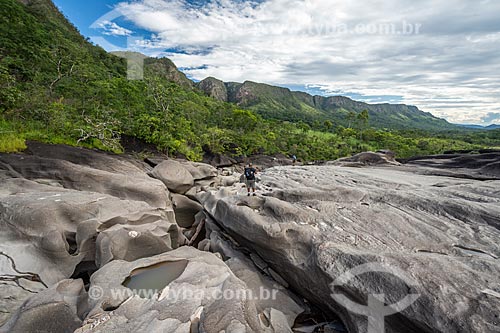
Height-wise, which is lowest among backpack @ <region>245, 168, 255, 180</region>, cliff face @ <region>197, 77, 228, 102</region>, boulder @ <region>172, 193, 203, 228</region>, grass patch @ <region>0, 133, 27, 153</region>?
boulder @ <region>172, 193, 203, 228</region>

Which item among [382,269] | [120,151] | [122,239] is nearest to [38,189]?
[122,239]

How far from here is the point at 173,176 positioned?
1677 centimetres

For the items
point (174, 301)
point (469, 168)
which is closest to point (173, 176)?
point (174, 301)

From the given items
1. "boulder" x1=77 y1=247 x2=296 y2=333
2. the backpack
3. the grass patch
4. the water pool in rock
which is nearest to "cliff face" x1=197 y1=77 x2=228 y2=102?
the grass patch

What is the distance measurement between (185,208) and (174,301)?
10.6 m

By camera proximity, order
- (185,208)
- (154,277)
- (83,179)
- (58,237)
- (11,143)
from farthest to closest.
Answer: (185,208), (11,143), (83,179), (58,237), (154,277)

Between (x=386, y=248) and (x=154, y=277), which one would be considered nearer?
(x=386, y=248)

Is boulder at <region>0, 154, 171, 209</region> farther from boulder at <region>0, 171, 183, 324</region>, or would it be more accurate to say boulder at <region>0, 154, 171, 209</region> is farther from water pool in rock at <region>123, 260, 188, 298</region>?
water pool in rock at <region>123, 260, 188, 298</region>

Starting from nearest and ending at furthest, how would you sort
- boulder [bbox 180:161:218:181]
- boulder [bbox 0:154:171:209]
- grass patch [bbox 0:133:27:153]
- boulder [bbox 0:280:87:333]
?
boulder [bbox 0:280:87:333] < boulder [bbox 0:154:171:209] < grass patch [bbox 0:133:27:153] < boulder [bbox 180:161:218:181]

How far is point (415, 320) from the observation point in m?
4.59

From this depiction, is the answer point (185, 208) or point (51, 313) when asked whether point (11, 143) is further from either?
point (51, 313)

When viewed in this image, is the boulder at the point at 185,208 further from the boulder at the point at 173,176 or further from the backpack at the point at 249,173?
the backpack at the point at 249,173

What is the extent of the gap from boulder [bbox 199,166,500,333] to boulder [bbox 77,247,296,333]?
1553mm

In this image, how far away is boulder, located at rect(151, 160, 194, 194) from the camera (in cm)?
1641
